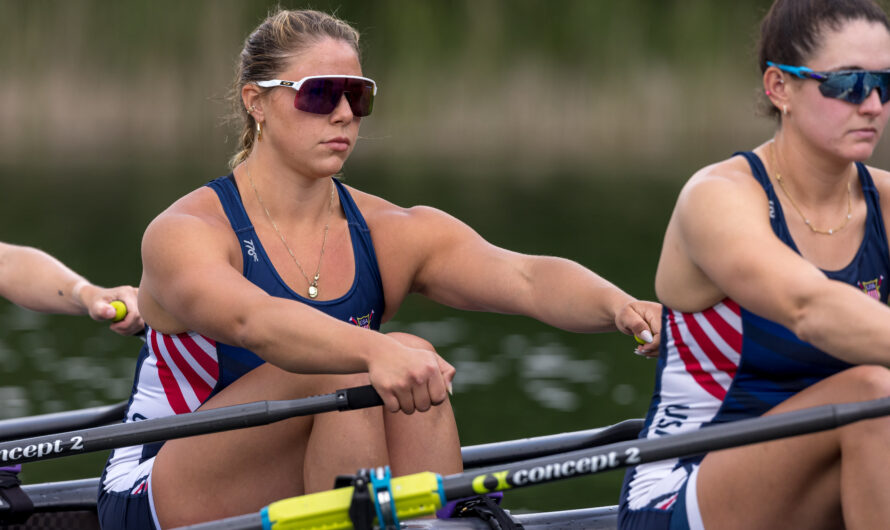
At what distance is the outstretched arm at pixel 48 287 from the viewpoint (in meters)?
4.32

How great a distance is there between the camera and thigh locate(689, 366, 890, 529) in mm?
2773

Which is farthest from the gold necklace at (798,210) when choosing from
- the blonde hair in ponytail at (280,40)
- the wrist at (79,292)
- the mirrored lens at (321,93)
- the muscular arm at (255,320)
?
the wrist at (79,292)

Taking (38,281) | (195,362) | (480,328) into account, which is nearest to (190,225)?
(195,362)

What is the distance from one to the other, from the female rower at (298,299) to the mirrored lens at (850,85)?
883 mm

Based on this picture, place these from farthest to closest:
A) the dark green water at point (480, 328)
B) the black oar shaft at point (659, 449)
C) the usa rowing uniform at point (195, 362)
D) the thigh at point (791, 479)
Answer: the dark green water at point (480, 328) < the usa rowing uniform at point (195, 362) < the thigh at point (791, 479) < the black oar shaft at point (659, 449)

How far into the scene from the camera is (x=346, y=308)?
3.59 m

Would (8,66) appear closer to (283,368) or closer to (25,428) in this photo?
(25,428)

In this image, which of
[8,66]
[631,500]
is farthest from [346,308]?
[8,66]

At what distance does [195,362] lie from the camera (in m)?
3.56

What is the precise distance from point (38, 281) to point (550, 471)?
245cm

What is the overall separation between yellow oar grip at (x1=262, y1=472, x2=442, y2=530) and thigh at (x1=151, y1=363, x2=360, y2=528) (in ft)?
1.59

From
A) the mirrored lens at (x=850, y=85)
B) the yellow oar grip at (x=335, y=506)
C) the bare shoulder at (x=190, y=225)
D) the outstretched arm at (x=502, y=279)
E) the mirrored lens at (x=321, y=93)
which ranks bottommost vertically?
the yellow oar grip at (x=335, y=506)

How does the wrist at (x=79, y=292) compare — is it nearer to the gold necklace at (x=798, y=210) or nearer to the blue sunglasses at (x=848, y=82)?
the gold necklace at (x=798, y=210)

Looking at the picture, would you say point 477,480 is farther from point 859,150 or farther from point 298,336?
point 859,150
